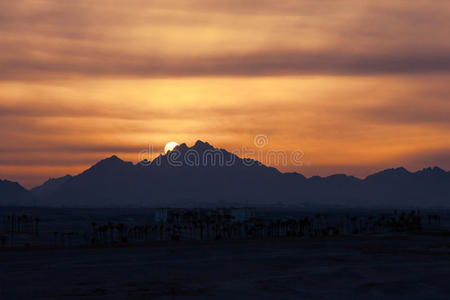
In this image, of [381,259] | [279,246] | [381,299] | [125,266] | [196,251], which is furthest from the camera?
[279,246]

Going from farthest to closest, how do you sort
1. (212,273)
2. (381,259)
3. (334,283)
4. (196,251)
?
(196,251), (381,259), (212,273), (334,283)

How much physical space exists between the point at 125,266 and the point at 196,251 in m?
18.2

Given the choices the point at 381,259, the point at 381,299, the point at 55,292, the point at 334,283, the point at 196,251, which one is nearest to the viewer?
the point at 381,299

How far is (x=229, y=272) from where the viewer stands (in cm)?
5869

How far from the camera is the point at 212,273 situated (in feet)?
191

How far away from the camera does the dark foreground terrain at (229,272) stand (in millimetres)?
Answer: 46000

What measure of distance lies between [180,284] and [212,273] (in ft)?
25.4

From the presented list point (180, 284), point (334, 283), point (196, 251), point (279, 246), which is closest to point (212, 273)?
point (180, 284)

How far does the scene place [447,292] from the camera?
149 feet

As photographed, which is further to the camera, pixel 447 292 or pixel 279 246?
pixel 279 246

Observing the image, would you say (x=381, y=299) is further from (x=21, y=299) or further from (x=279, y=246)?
(x=279, y=246)

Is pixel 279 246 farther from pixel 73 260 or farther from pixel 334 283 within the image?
pixel 334 283

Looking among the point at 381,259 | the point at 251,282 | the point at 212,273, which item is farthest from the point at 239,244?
the point at 251,282

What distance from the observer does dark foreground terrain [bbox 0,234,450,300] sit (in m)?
46.0
